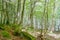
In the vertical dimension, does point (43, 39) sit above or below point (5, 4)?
below

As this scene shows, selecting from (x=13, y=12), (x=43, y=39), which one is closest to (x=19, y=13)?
(x=13, y=12)

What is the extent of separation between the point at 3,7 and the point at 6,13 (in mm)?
579

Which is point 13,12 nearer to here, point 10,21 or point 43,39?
point 10,21

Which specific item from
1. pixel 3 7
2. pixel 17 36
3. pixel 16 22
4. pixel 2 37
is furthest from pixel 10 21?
pixel 2 37

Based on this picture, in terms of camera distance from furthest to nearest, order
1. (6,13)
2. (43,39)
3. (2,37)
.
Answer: (6,13)
(43,39)
(2,37)

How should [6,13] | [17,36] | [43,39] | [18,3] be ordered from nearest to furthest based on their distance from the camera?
1. [17,36]
2. [43,39]
3. [6,13]
4. [18,3]

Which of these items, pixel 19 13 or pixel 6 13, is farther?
pixel 19 13

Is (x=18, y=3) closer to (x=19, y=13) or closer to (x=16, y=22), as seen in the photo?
(x=19, y=13)

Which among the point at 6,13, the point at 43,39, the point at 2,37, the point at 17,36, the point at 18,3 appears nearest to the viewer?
the point at 2,37

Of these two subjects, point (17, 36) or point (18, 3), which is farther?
point (18, 3)

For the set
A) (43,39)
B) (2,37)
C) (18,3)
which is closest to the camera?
(2,37)

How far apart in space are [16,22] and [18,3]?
5.83 ft

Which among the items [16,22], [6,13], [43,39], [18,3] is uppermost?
[18,3]

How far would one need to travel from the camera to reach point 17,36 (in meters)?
10.5
